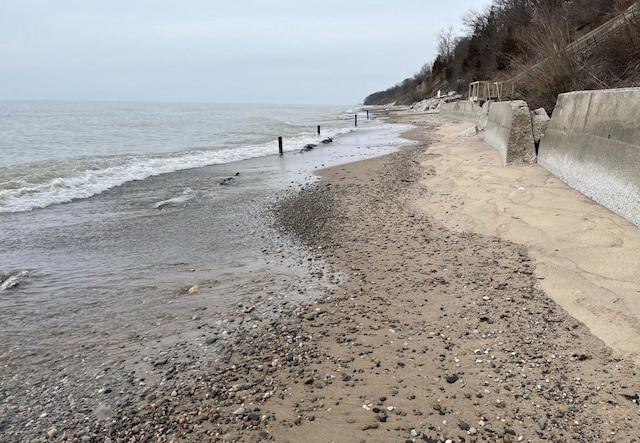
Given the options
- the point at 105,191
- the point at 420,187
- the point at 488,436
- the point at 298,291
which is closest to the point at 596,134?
the point at 420,187

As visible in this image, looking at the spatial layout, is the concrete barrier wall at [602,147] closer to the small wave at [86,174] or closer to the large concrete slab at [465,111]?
the small wave at [86,174]

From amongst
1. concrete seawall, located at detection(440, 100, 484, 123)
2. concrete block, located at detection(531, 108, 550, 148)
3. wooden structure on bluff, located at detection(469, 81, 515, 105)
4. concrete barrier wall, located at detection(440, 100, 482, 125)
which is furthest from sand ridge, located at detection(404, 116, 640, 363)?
concrete barrier wall, located at detection(440, 100, 482, 125)

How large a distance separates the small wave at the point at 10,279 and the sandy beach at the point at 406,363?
6.84ft

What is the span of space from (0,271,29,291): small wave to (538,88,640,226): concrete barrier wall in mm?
7603

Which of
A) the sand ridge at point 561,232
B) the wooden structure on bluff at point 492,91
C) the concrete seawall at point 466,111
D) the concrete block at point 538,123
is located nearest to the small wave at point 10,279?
the sand ridge at point 561,232

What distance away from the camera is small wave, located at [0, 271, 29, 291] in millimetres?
5043

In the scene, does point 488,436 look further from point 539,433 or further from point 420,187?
point 420,187

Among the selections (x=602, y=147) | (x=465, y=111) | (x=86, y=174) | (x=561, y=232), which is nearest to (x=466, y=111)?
(x=465, y=111)

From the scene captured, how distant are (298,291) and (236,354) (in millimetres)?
1286

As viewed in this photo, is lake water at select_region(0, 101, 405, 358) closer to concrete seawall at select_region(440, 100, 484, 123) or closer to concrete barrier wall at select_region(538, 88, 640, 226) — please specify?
concrete barrier wall at select_region(538, 88, 640, 226)

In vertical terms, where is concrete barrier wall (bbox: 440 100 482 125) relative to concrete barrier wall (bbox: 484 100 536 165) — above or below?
above

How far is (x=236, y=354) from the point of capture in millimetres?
3414

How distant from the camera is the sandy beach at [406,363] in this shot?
255 cm

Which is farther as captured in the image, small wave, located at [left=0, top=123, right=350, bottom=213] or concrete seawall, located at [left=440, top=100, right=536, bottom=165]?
small wave, located at [left=0, top=123, right=350, bottom=213]
